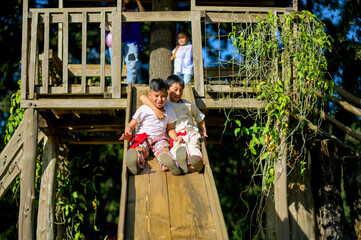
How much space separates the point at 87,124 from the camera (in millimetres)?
8859

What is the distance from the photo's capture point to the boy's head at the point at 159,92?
6.12m

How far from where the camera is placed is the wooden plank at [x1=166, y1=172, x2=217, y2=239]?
4695mm

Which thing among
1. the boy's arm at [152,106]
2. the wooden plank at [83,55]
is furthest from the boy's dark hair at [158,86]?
the wooden plank at [83,55]

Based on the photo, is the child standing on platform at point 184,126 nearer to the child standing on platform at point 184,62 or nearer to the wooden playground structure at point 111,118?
the wooden playground structure at point 111,118

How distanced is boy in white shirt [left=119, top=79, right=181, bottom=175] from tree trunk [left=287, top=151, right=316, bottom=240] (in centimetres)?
288

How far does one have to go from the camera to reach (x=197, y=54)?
725cm

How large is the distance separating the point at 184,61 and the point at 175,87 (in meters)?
1.53

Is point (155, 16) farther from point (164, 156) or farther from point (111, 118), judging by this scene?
point (164, 156)

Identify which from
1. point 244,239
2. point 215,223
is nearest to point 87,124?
point 244,239

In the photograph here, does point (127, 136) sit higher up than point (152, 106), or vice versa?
point (152, 106)

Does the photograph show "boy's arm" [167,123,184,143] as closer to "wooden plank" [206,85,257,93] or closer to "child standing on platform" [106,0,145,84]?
"wooden plank" [206,85,257,93]

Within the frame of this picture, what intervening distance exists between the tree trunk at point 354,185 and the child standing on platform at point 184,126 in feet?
11.7

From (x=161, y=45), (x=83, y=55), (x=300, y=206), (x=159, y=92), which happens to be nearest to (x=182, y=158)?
(x=159, y=92)

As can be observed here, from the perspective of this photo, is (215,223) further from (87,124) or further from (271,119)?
(87,124)
